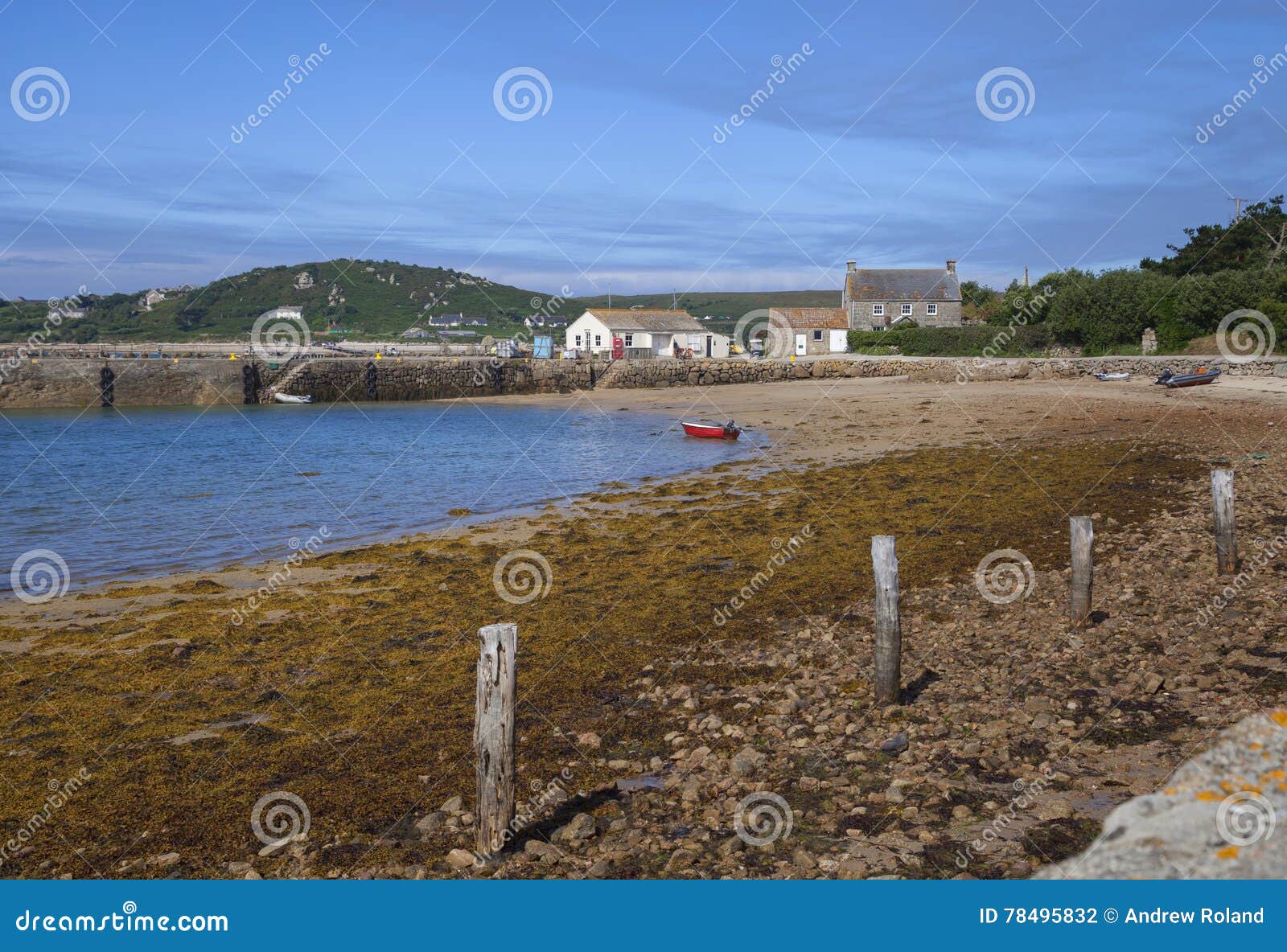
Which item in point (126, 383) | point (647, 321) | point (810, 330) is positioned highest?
point (647, 321)

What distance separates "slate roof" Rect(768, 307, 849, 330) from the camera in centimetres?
8481

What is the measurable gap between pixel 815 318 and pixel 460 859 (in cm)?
8308

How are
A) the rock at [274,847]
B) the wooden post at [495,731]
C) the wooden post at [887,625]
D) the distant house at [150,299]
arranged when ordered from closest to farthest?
1. the wooden post at [495,731]
2. the rock at [274,847]
3. the wooden post at [887,625]
4. the distant house at [150,299]

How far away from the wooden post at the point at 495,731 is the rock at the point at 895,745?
3273 mm

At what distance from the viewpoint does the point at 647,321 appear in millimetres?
92062

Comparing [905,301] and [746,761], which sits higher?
[905,301]

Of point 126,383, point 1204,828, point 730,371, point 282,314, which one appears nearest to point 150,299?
point 282,314

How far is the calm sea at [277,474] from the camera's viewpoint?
69.9ft

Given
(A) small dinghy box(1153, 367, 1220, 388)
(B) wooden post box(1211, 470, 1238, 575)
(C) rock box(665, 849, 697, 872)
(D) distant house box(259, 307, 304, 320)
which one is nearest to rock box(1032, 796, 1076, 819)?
(C) rock box(665, 849, 697, 872)

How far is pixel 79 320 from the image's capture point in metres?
138

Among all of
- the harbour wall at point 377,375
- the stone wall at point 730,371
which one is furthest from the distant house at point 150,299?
the stone wall at point 730,371

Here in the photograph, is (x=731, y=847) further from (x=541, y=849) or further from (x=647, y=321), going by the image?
(x=647, y=321)

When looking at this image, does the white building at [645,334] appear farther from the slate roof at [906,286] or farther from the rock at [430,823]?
the rock at [430,823]

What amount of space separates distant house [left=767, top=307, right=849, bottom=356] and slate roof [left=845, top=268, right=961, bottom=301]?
2631mm
